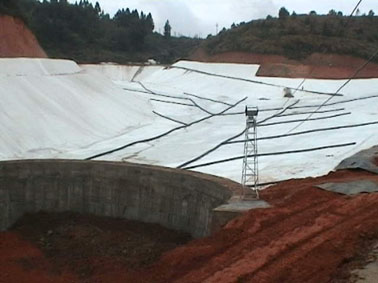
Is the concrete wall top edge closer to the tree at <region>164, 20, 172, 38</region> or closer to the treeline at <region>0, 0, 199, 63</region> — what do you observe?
the treeline at <region>0, 0, 199, 63</region>

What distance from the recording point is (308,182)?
41.1 ft

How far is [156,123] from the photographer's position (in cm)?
2739

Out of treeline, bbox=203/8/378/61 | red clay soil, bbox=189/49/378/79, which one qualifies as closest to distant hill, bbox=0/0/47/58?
red clay soil, bbox=189/49/378/79

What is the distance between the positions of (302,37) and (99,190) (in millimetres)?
43330

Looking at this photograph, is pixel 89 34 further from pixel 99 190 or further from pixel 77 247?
pixel 77 247

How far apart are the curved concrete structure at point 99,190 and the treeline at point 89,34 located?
156 feet

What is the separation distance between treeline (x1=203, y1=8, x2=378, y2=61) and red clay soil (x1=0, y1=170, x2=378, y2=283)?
1567 inches

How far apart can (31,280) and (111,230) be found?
2.79 metres

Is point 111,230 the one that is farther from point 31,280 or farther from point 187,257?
point 187,257

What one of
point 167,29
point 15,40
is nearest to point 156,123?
point 15,40

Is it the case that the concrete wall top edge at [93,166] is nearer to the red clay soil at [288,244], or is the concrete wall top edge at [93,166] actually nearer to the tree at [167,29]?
the red clay soil at [288,244]

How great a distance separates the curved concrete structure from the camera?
1318 centimetres

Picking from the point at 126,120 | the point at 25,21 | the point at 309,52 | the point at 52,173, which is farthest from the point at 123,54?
the point at 52,173

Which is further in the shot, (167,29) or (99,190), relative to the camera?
(167,29)
